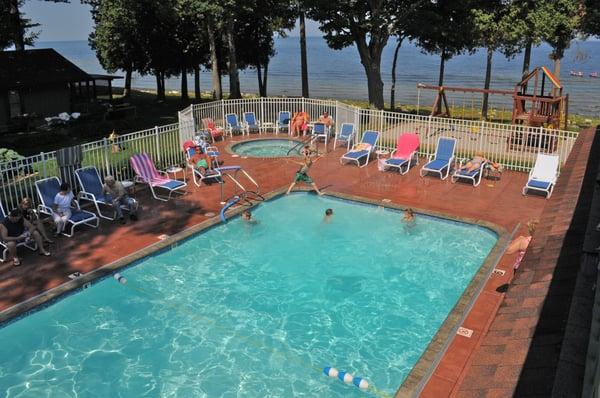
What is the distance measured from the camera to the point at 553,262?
5645 millimetres

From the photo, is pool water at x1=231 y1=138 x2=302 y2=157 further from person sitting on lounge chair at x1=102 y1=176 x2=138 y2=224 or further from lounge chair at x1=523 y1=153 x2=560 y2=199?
lounge chair at x1=523 y1=153 x2=560 y2=199

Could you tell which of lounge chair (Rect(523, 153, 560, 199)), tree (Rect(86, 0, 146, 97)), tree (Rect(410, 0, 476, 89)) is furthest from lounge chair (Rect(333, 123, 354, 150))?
tree (Rect(86, 0, 146, 97))

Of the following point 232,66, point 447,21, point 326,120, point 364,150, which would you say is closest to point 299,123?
point 326,120

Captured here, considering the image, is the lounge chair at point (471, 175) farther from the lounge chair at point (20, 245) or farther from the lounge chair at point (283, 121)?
the lounge chair at point (20, 245)

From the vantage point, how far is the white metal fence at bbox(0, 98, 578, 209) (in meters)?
13.9

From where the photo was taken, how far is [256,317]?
9.20 m

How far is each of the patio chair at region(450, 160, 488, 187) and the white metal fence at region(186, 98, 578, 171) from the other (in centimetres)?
155

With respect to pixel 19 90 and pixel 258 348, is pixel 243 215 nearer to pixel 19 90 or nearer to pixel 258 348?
pixel 258 348

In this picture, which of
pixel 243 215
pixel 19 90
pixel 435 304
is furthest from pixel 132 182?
pixel 19 90

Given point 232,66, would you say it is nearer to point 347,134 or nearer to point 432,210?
point 347,134

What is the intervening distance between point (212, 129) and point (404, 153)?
25.6 ft

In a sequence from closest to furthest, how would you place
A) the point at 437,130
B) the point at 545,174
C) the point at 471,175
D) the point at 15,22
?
the point at 545,174, the point at 471,175, the point at 437,130, the point at 15,22

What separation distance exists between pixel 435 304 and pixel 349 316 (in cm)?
158

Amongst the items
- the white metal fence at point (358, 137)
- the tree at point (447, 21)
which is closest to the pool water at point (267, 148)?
the white metal fence at point (358, 137)
